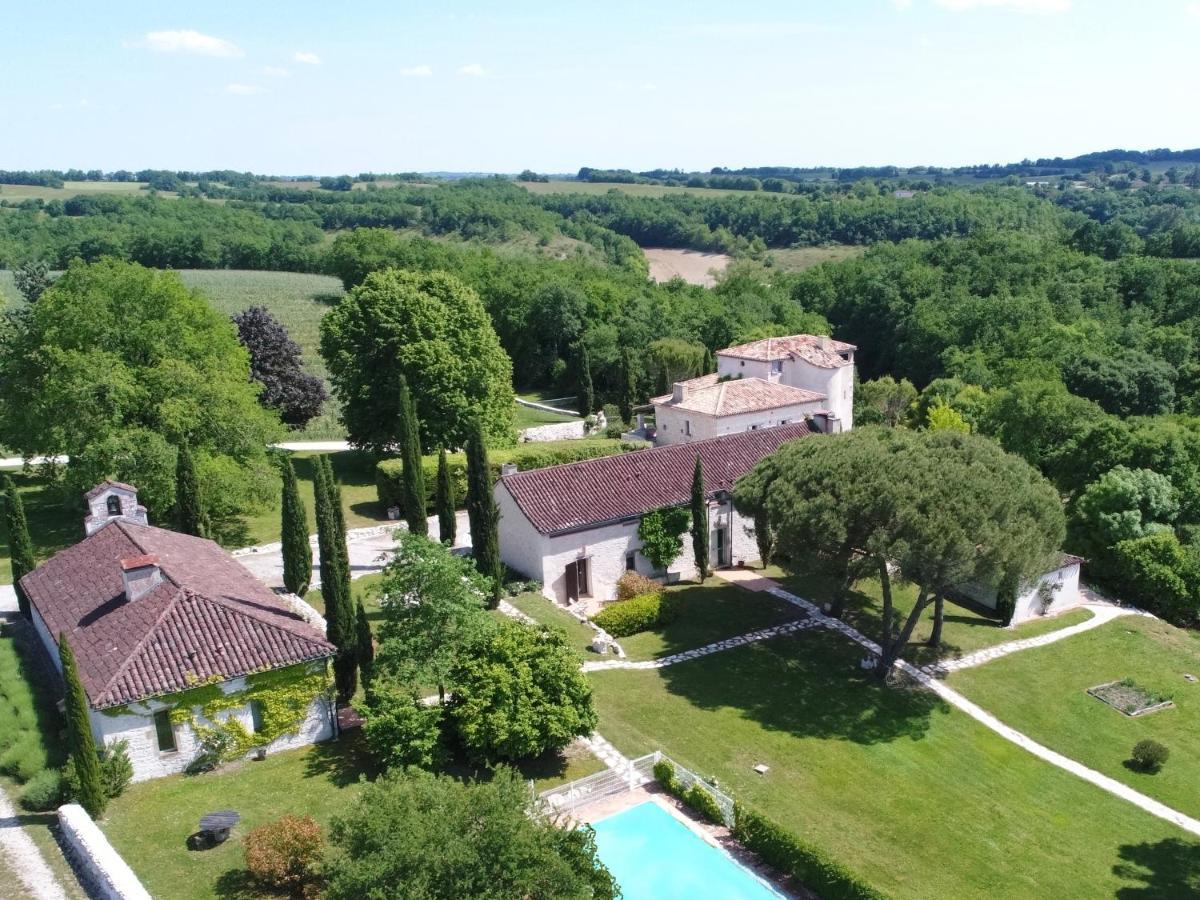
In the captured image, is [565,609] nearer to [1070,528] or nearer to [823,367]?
[1070,528]

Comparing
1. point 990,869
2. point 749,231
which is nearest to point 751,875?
point 990,869

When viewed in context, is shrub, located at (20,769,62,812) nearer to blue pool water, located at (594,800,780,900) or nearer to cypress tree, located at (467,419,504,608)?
blue pool water, located at (594,800,780,900)

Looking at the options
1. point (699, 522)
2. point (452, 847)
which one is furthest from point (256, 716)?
point (699, 522)

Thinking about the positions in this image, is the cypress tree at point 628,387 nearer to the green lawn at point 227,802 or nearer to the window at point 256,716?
the green lawn at point 227,802

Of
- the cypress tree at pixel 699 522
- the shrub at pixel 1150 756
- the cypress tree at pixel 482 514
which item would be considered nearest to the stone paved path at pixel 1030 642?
the shrub at pixel 1150 756

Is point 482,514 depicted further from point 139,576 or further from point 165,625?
point 165,625

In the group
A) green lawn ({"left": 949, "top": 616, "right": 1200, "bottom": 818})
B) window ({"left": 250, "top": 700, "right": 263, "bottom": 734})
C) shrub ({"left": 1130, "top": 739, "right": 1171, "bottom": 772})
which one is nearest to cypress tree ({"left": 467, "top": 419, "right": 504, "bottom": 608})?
window ({"left": 250, "top": 700, "right": 263, "bottom": 734})
